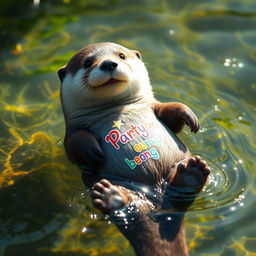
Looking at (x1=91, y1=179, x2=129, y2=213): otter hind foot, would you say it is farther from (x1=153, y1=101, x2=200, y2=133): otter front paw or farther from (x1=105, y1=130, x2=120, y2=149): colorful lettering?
(x1=153, y1=101, x2=200, y2=133): otter front paw

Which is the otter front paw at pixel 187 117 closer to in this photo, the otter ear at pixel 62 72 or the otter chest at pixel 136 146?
the otter chest at pixel 136 146

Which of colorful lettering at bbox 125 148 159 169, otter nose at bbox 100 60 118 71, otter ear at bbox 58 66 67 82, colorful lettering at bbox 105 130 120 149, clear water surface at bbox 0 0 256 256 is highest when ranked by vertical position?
otter nose at bbox 100 60 118 71

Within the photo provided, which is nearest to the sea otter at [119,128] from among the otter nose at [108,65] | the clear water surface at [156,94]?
the otter nose at [108,65]

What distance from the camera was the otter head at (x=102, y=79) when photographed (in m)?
4.55

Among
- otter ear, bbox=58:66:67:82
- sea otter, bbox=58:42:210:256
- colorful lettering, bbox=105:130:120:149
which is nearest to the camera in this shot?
sea otter, bbox=58:42:210:256

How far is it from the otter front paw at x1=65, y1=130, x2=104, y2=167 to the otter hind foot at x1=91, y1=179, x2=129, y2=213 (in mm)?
443

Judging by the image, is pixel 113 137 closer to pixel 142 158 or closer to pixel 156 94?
pixel 142 158

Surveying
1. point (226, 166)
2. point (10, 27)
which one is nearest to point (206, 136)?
point (226, 166)

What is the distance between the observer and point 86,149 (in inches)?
175

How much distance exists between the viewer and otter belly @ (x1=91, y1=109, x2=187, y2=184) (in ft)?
14.4

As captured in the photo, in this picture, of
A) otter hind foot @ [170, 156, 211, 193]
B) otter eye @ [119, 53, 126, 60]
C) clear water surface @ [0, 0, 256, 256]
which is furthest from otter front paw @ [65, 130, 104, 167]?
otter eye @ [119, 53, 126, 60]

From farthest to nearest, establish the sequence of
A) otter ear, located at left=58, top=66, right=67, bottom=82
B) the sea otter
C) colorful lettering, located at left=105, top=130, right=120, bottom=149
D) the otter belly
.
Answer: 1. otter ear, located at left=58, top=66, right=67, bottom=82
2. colorful lettering, located at left=105, top=130, right=120, bottom=149
3. the otter belly
4. the sea otter

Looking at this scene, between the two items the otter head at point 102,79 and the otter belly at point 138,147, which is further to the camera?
the otter head at point 102,79

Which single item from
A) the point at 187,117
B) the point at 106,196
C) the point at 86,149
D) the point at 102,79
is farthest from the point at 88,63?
the point at 106,196
